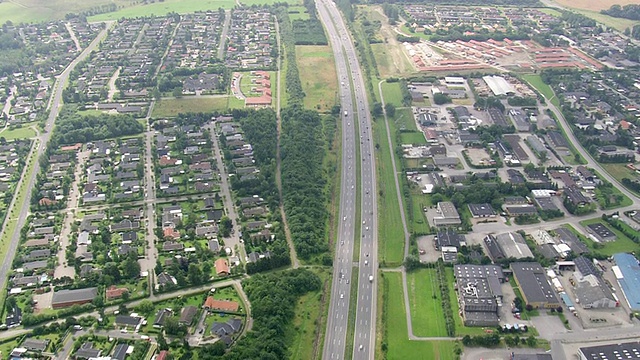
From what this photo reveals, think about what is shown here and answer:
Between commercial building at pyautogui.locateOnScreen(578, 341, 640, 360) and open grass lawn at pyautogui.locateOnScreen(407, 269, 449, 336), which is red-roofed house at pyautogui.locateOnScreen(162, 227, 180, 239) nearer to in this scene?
open grass lawn at pyautogui.locateOnScreen(407, 269, 449, 336)

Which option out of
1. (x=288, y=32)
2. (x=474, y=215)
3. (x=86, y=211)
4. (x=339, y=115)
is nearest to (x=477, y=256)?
(x=474, y=215)

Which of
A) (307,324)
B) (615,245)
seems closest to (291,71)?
(307,324)

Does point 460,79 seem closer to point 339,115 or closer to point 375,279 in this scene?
point 339,115

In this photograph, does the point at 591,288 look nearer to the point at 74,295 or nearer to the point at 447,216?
the point at 447,216

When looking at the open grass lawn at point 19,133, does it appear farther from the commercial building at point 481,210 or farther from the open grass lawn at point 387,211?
the commercial building at point 481,210

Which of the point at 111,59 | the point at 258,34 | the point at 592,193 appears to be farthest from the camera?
the point at 258,34
